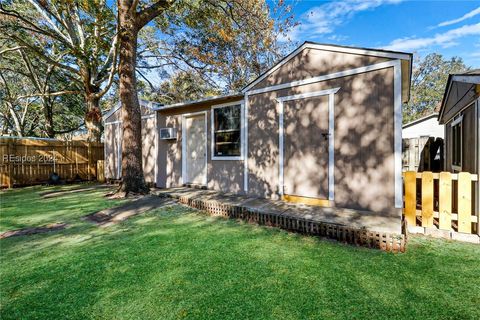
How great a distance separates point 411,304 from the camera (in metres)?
2.09

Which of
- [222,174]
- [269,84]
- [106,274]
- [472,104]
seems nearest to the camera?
[106,274]

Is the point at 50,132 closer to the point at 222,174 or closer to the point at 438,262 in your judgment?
Answer: the point at 222,174

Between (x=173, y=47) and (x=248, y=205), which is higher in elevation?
(x=173, y=47)

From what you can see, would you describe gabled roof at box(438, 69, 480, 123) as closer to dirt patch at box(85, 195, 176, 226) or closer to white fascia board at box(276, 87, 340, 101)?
white fascia board at box(276, 87, 340, 101)

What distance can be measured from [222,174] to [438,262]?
4.87 m

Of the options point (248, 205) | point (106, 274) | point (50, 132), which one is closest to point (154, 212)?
point (248, 205)

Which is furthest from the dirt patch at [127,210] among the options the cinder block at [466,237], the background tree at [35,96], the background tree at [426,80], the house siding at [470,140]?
the background tree at [426,80]

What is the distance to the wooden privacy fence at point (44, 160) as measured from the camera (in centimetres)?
926

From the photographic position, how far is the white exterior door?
7375 mm

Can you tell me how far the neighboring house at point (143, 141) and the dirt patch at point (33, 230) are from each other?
411 centimetres

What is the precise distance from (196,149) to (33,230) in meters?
4.32

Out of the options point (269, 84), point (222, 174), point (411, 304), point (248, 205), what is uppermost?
point (269, 84)

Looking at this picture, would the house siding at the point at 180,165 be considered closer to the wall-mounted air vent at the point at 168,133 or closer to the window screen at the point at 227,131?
the wall-mounted air vent at the point at 168,133

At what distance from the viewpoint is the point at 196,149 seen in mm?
7566
